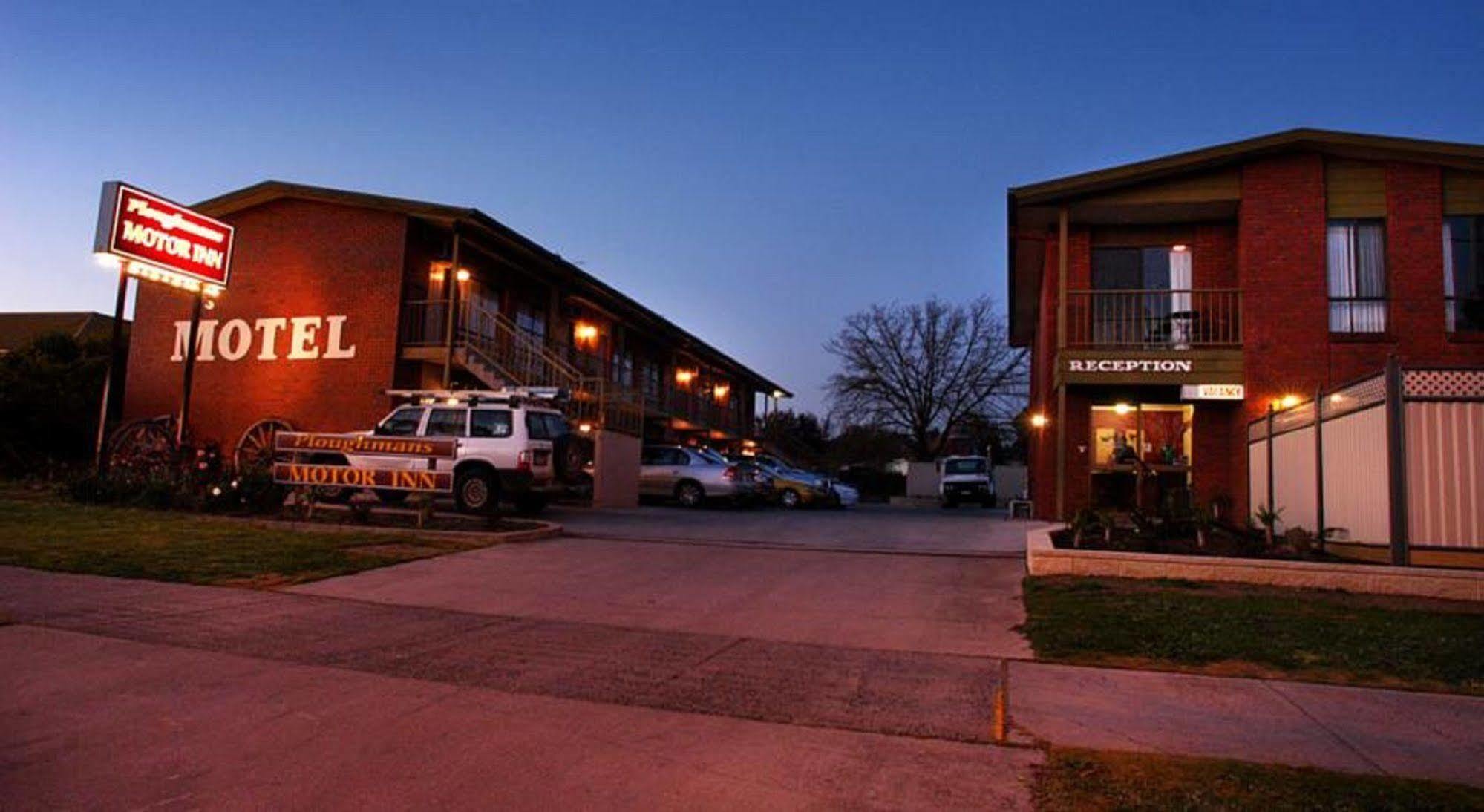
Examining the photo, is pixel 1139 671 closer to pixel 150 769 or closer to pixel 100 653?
pixel 150 769

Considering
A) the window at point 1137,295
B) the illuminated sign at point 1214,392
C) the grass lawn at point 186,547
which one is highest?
the window at point 1137,295

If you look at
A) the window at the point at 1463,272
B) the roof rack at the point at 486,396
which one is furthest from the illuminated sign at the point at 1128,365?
the roof rack at the point at 486,396

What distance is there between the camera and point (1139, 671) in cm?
664

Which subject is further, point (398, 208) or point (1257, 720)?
point (398, 208)

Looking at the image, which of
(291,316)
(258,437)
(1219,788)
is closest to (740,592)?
(1219,788)

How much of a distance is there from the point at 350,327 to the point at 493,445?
26.5ft

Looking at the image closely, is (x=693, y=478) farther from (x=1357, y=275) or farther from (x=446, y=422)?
(x=1357, y=275)

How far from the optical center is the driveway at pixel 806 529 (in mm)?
14117

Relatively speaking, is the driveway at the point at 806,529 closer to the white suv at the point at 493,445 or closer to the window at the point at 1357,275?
the white suv at the point at 493,445

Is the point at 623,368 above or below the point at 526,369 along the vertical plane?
above

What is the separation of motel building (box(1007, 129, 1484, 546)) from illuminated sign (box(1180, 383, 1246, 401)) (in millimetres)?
29

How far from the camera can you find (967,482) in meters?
33.8

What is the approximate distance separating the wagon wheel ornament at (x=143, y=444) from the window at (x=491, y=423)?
7073mm

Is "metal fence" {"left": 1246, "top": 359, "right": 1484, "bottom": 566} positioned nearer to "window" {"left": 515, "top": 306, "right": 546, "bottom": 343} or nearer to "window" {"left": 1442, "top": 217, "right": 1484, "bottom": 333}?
"window" {"left": 1442, "top": 217, "right": 1484, "bottom": 333}
